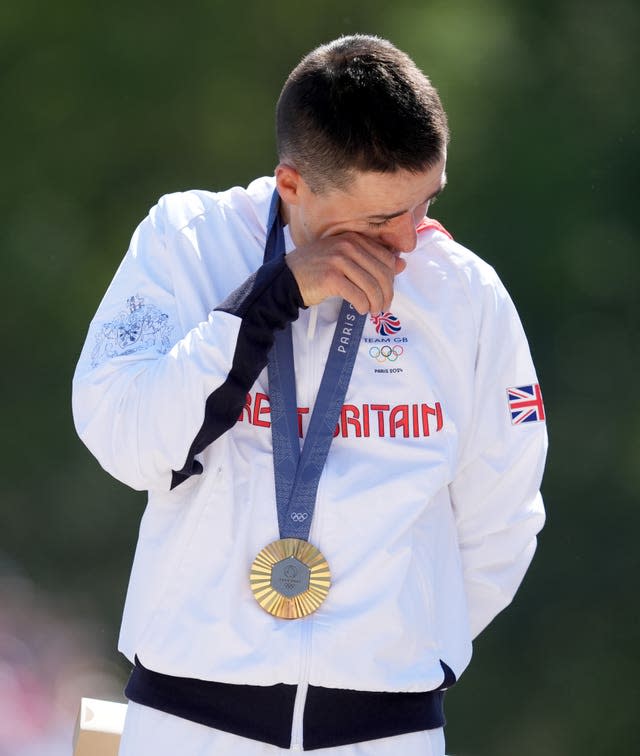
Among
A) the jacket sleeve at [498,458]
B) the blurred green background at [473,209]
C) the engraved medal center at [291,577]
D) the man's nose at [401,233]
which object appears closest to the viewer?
the engraved medal center at [291,577]

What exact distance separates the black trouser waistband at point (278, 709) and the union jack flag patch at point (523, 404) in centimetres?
55

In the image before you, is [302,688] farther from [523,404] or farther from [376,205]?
[376,205]

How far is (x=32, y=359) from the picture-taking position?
448 cm

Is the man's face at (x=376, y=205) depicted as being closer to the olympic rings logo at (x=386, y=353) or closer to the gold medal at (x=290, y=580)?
the olympic rings logo at (x=386, y=353)

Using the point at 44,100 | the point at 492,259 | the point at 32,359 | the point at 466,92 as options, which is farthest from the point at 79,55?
the point at 492,259

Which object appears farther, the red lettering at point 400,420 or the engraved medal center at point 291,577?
the red lettering at point 400,420

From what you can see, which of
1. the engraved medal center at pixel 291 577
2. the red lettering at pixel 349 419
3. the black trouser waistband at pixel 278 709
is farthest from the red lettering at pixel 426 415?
the black trouser waistband at pixel 278 709

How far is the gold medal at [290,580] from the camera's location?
5.99ft

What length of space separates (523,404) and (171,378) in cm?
67

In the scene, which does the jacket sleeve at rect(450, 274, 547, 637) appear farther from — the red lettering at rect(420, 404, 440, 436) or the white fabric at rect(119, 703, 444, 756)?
the white fabric at rect(119, 703, 444, 756)

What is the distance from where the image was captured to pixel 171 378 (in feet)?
6.04

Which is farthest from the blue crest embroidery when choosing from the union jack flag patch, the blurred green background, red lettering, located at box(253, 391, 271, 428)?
Answer: the blurred green background

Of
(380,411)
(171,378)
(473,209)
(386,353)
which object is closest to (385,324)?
(386,353)

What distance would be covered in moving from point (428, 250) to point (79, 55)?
105 inches
